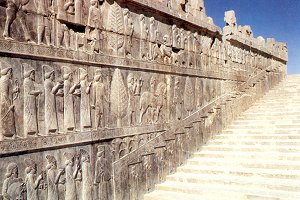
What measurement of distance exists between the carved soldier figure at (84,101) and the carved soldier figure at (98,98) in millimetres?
157

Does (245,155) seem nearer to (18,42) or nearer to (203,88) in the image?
(203,88)

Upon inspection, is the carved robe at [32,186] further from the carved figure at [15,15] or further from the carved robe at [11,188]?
the carved figure at [15,15]

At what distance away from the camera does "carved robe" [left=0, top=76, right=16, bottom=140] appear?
5.04 meters

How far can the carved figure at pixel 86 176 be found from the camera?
6289 mm

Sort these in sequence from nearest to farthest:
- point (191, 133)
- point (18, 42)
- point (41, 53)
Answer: point (18, 42), point (41, 53), point (191, 133)

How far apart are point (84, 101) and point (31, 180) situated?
1720 millimetres

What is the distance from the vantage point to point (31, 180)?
5367 mm

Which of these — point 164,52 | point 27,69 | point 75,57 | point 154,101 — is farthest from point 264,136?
point 27,69

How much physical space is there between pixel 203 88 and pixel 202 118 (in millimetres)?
920

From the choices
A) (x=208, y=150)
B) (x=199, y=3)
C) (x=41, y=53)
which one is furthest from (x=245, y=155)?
(x=41, y=53)

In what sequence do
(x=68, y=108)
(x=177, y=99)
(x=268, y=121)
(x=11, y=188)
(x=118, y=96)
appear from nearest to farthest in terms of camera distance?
(x=11, y=188), (x=68, y=108), (x=118, y=96), (x=177, y=99), (x=268, y=121)

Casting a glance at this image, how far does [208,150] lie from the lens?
384 inches

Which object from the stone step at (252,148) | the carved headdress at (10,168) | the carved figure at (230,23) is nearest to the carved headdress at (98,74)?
the carved headdress at (10,168)

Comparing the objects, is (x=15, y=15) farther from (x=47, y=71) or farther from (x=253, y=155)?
(x=253, y=155)
